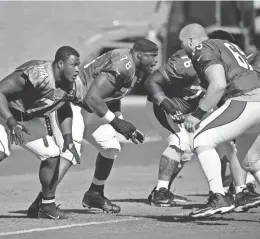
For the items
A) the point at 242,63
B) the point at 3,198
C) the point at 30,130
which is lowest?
the point at 3,198

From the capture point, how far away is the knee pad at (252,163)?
30.0ft

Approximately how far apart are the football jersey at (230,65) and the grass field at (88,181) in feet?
4.06

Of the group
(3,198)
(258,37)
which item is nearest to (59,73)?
(3,198)

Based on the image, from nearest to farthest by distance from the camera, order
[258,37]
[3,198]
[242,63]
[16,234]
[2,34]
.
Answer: [16,234], [242,63], [3,198], [2,34], [258,37]

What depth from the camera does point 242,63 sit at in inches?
356

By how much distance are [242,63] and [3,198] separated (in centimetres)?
350

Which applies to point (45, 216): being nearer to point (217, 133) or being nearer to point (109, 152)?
point (109, 152)

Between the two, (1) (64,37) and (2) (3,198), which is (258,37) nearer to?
(1) (64,37)

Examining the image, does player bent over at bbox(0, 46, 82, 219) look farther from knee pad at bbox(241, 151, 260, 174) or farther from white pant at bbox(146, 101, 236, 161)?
white pant at bbox(146, 101, 236, 161)

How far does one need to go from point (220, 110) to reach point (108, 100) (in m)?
1.59

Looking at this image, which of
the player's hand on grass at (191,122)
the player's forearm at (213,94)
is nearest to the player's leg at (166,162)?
the player's hand on grass at (191,122)

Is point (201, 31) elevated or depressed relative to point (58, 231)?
elevated

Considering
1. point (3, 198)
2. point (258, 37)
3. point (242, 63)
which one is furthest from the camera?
point (258, 37)

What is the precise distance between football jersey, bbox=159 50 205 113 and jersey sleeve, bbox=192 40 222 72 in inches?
60.6
